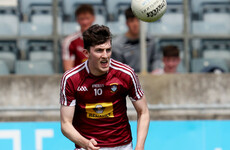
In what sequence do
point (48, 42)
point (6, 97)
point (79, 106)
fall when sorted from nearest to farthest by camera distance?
point (79, 106) < point (6, 97) < point (48, 42)

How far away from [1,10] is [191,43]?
312 cm

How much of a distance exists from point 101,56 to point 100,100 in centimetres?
49

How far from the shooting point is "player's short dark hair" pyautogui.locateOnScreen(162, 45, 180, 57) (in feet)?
23.9

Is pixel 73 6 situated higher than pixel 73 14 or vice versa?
pixel 73 6

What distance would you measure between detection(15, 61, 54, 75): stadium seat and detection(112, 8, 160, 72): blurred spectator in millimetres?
1158

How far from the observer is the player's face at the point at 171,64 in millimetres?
7270

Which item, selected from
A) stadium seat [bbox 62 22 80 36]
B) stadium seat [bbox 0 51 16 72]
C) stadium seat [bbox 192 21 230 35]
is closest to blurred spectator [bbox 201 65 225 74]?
stadium seat [bbox 192 21 230 35]

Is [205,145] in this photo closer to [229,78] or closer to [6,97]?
[229,78]

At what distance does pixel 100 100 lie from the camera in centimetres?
455

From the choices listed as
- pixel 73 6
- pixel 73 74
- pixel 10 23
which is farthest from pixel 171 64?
pixel 73 74

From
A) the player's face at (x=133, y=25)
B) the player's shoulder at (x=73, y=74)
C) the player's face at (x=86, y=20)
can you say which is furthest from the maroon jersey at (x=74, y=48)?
the player's shoulder at (x=73, y=74)

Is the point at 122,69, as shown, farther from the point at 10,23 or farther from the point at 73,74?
the point at 10,23

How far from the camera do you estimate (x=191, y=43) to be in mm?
7754

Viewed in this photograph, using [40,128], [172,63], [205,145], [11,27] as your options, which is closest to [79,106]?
[40,128]
